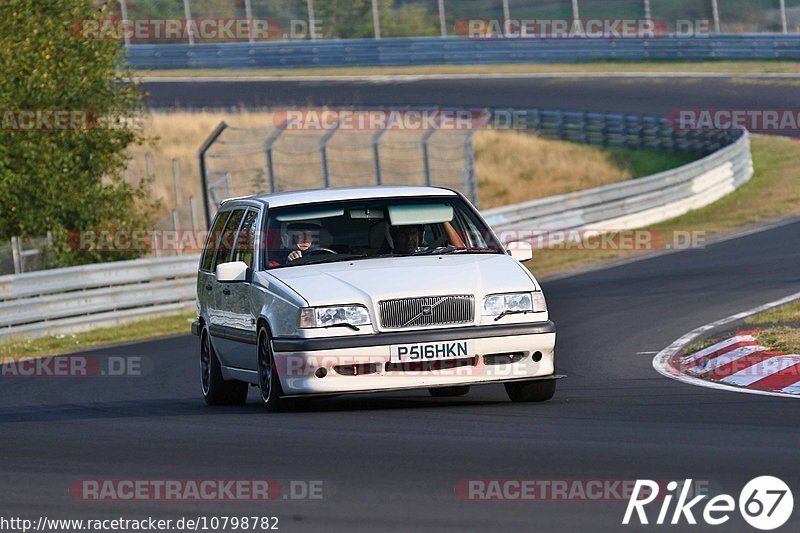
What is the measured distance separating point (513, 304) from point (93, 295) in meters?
13.4

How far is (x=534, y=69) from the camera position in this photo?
166 ft

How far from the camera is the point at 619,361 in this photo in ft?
45.2

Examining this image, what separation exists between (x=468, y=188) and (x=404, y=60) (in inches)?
883

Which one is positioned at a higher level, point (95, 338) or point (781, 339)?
point (781, 339)

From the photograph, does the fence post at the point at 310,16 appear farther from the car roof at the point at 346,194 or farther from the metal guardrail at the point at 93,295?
the car roof at the point at 346,194

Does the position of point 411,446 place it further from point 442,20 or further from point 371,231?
point 442,20

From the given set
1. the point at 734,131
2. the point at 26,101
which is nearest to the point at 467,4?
the point at 734,131

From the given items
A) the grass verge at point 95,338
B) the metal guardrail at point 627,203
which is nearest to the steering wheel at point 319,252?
the grass verge at point 95,338

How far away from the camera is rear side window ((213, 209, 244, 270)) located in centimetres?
1216

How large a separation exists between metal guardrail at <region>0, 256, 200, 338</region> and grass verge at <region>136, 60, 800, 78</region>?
26.3 meters

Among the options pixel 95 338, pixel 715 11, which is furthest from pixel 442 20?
pixel 95 338

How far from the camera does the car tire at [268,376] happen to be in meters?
10.4

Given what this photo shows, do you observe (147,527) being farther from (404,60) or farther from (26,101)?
(404,60)

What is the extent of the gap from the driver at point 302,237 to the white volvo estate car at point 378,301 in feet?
0.04
